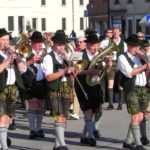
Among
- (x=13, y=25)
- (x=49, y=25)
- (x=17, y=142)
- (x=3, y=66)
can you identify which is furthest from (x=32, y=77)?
(x=49, y=25)

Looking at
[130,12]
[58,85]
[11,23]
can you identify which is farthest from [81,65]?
[11,23]

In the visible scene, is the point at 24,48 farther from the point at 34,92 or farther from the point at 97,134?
the point at 97,134

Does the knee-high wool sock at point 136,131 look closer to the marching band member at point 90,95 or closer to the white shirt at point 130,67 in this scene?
the white shirt at point 130,67

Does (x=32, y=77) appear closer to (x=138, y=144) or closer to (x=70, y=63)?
(x=70, y=63)

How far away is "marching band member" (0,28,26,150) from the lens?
30.5 ft

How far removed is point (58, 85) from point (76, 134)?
7.59ft

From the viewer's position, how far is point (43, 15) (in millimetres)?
85625

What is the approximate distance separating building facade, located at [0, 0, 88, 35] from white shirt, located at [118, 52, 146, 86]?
216ft

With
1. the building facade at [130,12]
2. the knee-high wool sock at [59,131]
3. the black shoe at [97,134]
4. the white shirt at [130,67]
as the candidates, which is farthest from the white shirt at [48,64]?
the building facade at [130,12]

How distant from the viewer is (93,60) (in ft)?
33.3

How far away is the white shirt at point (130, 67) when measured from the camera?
936cm

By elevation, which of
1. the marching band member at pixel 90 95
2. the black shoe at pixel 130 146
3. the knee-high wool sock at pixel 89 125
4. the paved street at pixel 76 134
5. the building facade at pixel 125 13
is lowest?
the building facade at pixel 125 13

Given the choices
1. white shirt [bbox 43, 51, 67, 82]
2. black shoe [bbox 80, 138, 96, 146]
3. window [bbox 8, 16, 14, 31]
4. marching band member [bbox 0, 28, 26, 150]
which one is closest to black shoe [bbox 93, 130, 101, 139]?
black shoe [bbox 80, 138, 96, 146]

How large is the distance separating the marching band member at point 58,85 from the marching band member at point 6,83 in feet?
1.50
